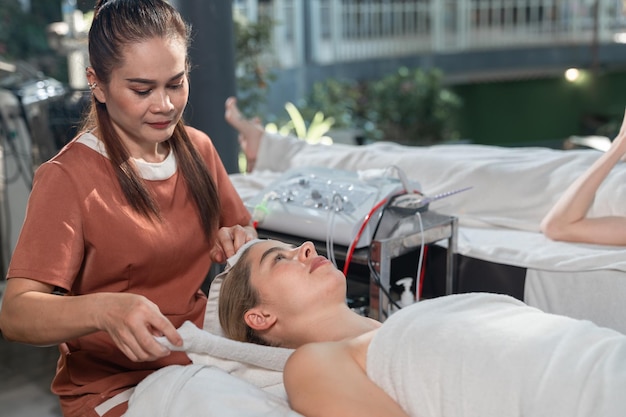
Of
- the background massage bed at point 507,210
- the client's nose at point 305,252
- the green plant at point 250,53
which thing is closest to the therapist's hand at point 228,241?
the client's nose at point 305,252

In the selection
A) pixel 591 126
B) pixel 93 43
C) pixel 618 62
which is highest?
pixel 93 43

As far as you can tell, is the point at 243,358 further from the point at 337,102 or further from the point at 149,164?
the point at 337,102

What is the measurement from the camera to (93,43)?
4.90ft

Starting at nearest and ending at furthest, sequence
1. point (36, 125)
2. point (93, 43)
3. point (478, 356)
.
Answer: point (478, 356) → point (93, 43) → point (36, 125)

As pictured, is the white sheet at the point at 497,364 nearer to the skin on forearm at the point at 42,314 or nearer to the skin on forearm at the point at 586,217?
the skin on forearm at the point at 42,314

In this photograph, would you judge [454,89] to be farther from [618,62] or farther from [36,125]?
[36,125]

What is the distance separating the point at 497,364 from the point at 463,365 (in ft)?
0.17

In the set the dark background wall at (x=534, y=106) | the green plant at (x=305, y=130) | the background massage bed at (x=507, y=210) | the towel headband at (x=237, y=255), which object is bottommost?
the dark background wall at (x=534, y=106)

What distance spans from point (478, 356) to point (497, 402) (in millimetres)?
79

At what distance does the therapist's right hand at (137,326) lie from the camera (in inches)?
47.1

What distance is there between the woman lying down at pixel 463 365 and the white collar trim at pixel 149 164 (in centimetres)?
38

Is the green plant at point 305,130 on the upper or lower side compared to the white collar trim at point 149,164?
lower

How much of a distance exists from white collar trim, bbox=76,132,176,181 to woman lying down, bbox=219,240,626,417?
38 centimetres

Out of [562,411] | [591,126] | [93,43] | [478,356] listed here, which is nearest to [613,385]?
[562,411]
